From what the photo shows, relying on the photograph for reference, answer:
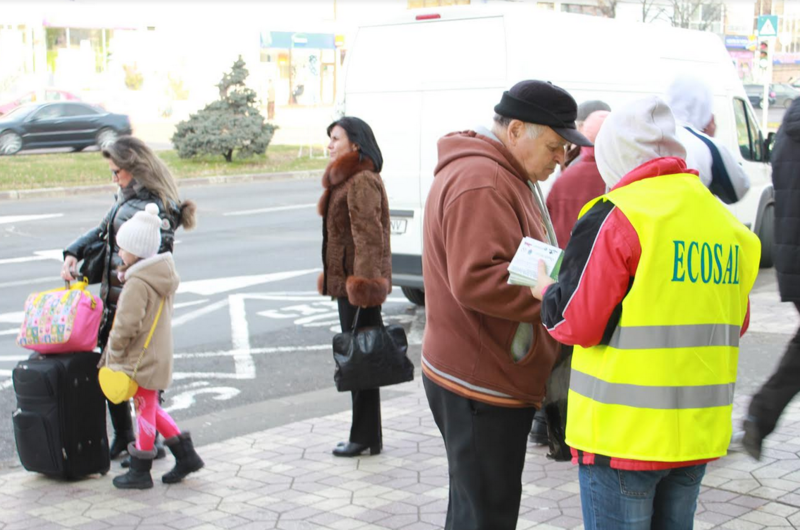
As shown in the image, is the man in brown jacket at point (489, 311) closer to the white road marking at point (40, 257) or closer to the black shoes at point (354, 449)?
the black shoes at point (354, 449)

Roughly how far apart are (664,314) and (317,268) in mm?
9576

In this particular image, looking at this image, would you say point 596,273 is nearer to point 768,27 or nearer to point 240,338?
point 240,338

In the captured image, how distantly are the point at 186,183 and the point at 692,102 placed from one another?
57.9 feet

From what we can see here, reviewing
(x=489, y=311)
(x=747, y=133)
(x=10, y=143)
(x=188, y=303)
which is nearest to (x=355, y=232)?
(x=489, y=311)

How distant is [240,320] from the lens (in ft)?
30.8

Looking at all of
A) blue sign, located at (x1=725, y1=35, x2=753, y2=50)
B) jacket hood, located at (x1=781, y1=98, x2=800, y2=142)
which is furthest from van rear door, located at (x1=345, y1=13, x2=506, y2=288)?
blue sign, located at (x1=725, y1=35, x2=753, y2=50)

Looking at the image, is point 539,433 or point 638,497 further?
point 539,433

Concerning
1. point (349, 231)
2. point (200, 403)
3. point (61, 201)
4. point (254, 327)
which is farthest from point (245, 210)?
point (349, 231)

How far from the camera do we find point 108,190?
20625 mm

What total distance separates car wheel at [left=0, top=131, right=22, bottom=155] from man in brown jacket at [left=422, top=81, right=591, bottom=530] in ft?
82.4

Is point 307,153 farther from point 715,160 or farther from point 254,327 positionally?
point 715,160

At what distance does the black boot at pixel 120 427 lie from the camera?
18.7 ft

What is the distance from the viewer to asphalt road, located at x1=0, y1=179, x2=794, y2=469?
6.85 m

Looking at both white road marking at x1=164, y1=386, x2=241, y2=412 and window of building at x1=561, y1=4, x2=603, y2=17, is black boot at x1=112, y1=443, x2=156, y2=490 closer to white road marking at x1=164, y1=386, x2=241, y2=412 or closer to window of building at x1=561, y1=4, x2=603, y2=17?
white road marking at x1=164, y1=386, x2=241, y2=412
